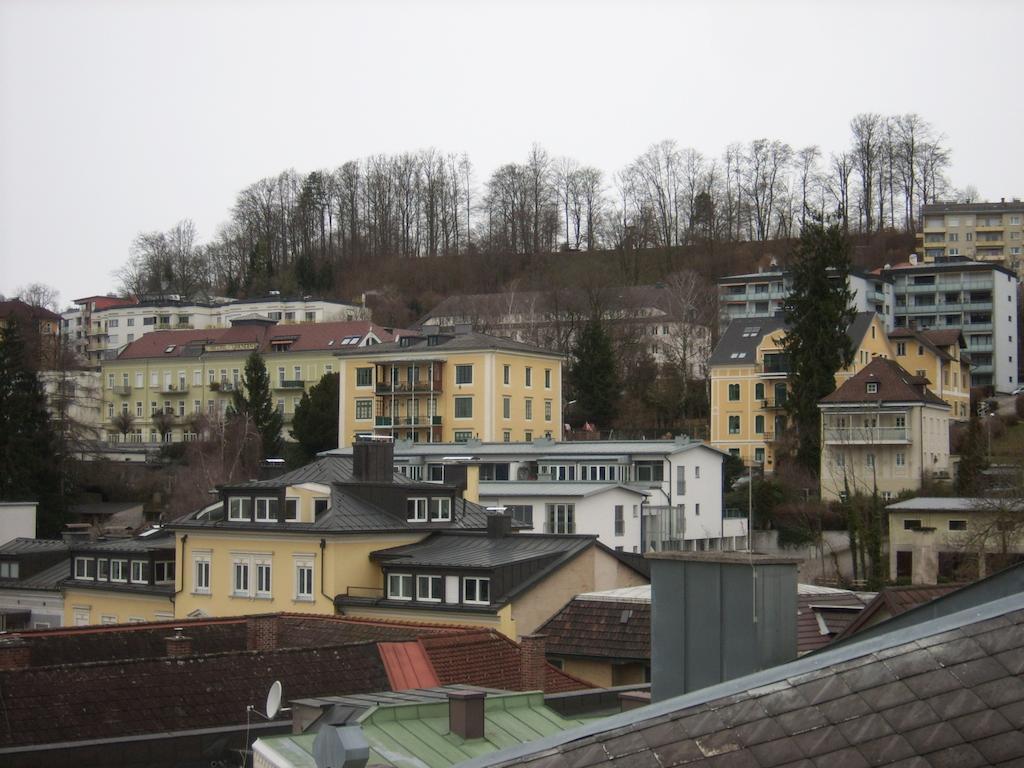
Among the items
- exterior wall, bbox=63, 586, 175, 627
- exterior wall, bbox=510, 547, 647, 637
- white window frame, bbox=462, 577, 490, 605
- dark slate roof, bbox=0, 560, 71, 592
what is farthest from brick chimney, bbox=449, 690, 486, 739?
dark slate roof, bbox=0, 560, 71, 592

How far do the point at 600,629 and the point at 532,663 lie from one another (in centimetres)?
548

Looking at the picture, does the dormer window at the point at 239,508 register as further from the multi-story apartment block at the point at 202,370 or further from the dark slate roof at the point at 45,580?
the multi-story apartment block at the point at 202,370

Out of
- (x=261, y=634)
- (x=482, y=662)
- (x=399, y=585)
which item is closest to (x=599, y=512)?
(x=399, y=585)

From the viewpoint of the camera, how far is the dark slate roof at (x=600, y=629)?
2953 centimetres

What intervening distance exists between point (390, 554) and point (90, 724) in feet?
57.2

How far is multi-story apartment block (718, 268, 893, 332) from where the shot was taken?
91562 millimetres

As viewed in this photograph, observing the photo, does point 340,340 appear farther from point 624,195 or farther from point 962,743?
point 962,743

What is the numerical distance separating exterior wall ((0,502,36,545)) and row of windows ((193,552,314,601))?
21.1 metres

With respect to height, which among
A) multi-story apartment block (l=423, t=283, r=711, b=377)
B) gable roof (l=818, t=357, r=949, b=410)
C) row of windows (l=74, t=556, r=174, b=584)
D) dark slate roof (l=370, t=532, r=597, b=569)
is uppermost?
multi-story apartment block (l=423, t=283, r=711, b=377)

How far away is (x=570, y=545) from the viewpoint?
117ft

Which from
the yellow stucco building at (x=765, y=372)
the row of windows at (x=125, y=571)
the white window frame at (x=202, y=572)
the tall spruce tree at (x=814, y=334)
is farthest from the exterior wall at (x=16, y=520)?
the tall spruce tree at (x=814, y=334)

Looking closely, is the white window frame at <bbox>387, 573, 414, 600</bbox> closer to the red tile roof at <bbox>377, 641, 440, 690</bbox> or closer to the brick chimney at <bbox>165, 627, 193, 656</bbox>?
the brick chimney at <bbox>165, 627, 193, 656</bbox>

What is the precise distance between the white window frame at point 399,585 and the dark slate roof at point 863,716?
29.1 meters

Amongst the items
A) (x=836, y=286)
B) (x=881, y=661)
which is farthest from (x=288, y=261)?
(x=881, y=661)
